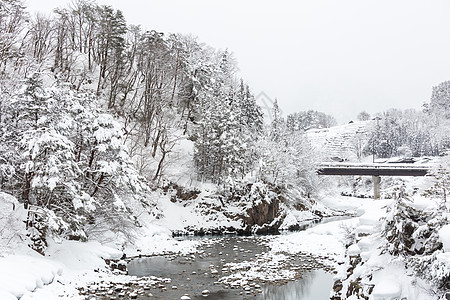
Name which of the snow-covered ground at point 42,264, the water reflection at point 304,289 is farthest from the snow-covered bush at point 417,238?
the snow-covered ground at point 42,264

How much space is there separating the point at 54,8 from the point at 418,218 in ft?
168

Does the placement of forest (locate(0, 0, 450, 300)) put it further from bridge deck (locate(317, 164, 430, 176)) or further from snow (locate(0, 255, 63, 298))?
bridge deck (locate(317, 164, 430, 176))

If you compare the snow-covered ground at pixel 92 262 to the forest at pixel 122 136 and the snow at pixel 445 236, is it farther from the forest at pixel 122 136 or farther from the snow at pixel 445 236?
the forest at pixel 122 136

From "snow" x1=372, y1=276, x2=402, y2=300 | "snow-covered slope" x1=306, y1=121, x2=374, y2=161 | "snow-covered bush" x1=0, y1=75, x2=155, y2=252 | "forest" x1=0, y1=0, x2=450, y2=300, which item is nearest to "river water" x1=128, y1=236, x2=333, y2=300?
"forest" x1=0, y1=0, x2=450, y2=300

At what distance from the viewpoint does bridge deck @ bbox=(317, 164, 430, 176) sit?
51.2 meters

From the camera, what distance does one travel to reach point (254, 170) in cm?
4331

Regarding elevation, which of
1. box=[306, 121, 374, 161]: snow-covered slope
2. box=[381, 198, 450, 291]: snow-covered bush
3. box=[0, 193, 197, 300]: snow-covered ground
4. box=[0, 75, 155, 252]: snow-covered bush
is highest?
box=[306, 121, 374, 161]: snow-covered slope

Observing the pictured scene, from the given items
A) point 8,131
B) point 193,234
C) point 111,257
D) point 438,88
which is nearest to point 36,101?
point 8,131

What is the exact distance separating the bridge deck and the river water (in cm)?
3397

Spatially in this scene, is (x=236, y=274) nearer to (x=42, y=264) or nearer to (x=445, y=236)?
(x=42, y=264)

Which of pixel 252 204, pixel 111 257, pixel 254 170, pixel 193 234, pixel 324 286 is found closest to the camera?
pixel 324 286

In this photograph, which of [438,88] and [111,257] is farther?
[438,88]

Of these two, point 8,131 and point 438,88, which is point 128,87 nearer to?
point 8,131

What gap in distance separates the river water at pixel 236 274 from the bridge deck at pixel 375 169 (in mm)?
33972
